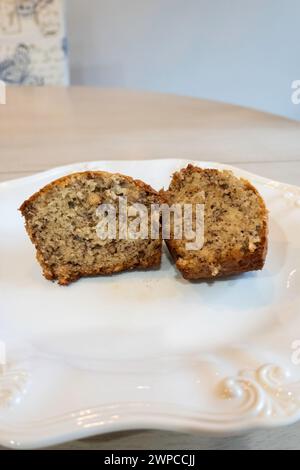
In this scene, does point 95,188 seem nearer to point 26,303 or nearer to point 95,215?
point 95,215

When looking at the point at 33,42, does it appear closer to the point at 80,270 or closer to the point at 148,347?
the point at 80,270

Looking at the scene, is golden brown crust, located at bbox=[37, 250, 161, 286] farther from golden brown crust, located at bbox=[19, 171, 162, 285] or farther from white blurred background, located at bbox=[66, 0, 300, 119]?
white blurred background, located at bbox=[66, 0, 300, 119]

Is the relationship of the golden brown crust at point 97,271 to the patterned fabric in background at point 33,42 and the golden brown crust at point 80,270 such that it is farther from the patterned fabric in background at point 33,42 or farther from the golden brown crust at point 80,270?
the patterned fabric in background at point 33,42

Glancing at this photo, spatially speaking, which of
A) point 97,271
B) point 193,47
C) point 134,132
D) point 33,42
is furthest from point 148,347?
point 193,47

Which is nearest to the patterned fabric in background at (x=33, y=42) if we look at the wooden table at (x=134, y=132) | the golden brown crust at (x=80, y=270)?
the wooden table at (x=134, y=132)
